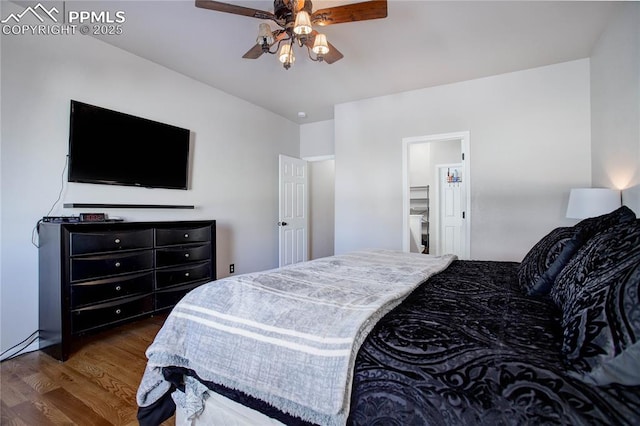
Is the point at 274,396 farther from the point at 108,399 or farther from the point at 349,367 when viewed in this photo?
the point at 108,399

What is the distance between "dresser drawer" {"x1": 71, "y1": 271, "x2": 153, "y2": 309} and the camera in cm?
226

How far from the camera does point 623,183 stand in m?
2.40

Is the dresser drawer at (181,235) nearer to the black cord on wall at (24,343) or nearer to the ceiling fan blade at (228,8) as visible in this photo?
the black cord on wall at (24,343)

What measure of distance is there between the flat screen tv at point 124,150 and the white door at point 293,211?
67.9 inches

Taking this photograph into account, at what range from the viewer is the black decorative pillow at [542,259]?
141 centimetres

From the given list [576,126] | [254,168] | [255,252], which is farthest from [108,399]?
[576,126]

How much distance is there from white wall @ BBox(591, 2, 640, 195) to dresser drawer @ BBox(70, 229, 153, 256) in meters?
3.88

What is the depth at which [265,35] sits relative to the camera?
2041 millimetres

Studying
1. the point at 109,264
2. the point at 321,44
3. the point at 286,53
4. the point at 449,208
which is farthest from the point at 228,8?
the point at 449,208

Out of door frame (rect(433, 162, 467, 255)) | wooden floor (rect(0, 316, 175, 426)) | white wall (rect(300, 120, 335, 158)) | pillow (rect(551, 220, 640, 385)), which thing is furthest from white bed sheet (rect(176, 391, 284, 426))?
door frame (rect(433, 162, 467, 255))

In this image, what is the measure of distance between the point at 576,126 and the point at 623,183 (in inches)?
47.6

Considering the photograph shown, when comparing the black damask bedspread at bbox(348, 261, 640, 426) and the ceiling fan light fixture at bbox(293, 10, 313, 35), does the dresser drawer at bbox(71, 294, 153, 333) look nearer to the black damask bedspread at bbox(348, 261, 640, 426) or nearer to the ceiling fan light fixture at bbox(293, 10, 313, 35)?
the black damask bedspread at bbox(348, 261, 640, 426)

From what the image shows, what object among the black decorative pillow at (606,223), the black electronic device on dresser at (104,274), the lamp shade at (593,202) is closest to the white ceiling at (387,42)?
the lamp shade at (593,202)

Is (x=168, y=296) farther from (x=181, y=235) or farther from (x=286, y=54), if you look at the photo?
(x=286, y=54)
